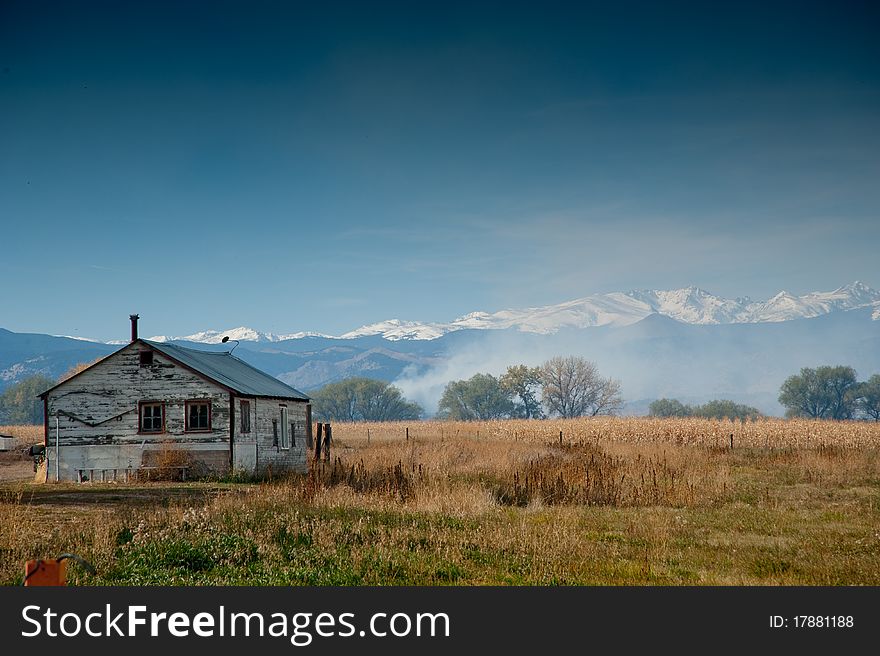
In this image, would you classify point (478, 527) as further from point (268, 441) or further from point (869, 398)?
point (869, 398)

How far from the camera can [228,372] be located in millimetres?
35969

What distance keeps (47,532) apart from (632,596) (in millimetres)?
10775

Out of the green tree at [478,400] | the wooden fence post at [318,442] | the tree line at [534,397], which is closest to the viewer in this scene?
the wooden fence post at [318,442]

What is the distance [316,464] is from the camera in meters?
24.0

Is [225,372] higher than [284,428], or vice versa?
[225,372]

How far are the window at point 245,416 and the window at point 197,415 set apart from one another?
50.4 inches

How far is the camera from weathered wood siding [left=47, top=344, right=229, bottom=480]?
3231 centimetres

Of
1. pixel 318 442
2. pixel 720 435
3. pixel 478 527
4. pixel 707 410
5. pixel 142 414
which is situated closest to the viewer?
pixel 478 527

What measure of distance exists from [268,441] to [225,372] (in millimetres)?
A: 3261

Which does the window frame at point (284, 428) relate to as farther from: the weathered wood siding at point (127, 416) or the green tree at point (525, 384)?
the green tree at point (525, 384)

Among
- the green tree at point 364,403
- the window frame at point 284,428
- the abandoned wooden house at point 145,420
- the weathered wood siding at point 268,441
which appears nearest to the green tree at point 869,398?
the green tree at point 364,403

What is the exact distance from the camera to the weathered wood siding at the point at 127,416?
106ft

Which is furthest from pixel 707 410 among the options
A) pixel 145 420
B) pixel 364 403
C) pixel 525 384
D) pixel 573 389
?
pixel 145 420

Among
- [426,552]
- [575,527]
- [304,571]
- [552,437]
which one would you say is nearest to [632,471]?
[575,527]
